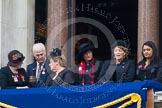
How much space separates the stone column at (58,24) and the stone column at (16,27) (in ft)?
2.88

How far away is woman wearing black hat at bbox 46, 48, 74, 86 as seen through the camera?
9750 mm

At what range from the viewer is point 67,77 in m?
9.77

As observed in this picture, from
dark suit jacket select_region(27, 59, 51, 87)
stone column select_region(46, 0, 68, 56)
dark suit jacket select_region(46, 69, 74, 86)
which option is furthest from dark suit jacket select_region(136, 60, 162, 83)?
stone column select_region(46, 0, 68, 56)

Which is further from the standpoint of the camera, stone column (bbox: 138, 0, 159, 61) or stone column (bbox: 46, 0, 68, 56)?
stone column (bbox: 46, 0, 68, 56)

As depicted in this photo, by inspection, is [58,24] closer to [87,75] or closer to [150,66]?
[87,75]

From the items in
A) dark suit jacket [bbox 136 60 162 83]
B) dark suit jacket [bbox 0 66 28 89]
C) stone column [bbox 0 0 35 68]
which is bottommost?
dark suit jacket [bbox 0 66 28 89]

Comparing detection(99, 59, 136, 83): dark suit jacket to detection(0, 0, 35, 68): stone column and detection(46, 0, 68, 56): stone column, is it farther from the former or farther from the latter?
detection(0, 0, 35, 68): stone column

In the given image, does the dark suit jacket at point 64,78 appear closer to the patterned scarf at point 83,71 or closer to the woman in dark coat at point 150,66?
the patterned scarf at point 83,71

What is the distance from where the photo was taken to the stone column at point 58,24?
14.6 m

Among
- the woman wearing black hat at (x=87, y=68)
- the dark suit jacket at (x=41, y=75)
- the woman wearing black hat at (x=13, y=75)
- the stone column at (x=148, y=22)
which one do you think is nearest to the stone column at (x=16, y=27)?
the stone column at (x=148, y=22)

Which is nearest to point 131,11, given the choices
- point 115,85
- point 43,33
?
point 43,33

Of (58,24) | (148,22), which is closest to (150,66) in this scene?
(148,22)

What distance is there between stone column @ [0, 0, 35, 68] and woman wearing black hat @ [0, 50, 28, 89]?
455 cm

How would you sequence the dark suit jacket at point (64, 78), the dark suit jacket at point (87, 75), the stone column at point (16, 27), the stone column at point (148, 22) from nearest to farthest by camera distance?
the dark suit jacket at point (64, 78) < the dark suit jacket at point (87, 75) < the stone column at point (148, 22) < the stone column at point (16, 27)
